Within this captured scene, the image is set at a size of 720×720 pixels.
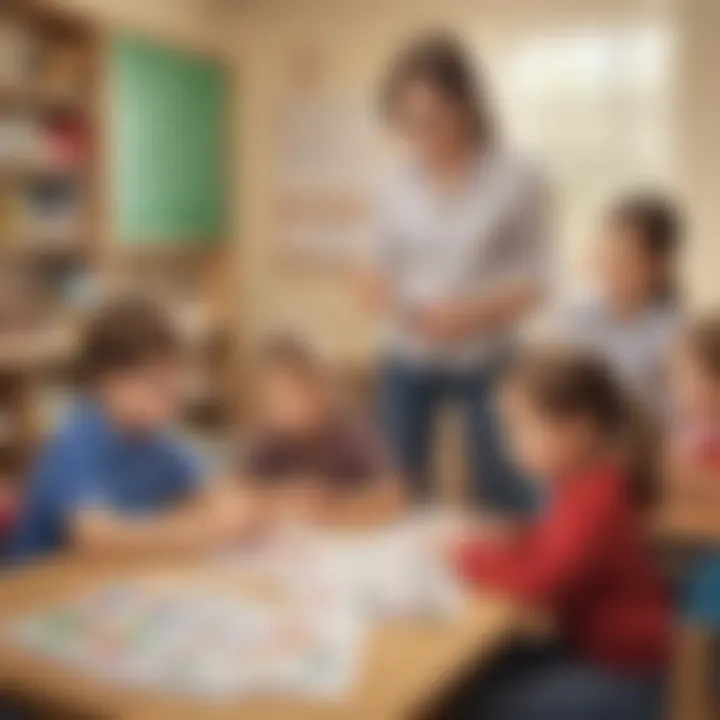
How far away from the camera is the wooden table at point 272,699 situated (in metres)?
0.58

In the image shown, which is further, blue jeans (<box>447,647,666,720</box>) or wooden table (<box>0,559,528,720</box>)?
blue jeans (<box>447,647,666,720</box>)

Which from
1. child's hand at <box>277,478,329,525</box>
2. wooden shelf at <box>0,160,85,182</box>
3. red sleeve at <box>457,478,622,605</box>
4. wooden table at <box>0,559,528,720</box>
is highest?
wooden shelf at <box>0,160,85,182</box>

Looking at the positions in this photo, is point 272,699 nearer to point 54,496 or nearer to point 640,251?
point 54,496

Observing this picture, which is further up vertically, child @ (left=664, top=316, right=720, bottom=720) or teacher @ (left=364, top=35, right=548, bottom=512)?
teacher @ (left=364, top=35, right=548, bottom=512)

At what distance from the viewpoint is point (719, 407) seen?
2.12 ft

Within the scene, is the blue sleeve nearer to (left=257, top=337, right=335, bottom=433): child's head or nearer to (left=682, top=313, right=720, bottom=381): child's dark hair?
(left=257, top=337, right=335, bottom=433): child's head

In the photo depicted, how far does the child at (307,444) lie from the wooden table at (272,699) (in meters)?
0.07

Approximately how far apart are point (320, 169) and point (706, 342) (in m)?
0.23

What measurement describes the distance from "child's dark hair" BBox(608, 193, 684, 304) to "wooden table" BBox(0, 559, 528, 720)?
0.70 feet

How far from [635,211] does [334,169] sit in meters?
0.16

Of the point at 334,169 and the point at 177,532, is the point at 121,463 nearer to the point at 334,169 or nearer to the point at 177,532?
the point at 177,532

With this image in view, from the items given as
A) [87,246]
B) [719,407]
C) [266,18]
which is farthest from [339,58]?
[719,407]

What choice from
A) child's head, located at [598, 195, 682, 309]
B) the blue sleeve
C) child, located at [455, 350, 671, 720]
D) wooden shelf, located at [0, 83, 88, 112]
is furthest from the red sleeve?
wooden shelf, located at [0, 83, 88, 112]

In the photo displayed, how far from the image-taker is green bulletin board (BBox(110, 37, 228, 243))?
0.66 m
